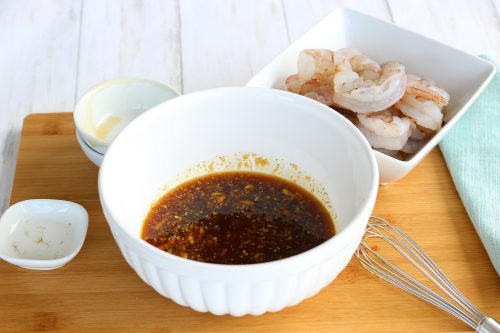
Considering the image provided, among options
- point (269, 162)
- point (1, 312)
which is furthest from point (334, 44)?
point (1, 312)

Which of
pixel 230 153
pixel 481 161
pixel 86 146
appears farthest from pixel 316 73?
pixel 86 146

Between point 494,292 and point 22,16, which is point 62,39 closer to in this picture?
point 22,16

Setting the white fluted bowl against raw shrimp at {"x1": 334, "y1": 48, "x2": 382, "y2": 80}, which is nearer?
the white fluted bowl

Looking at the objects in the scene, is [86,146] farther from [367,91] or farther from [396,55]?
A: [396,55]

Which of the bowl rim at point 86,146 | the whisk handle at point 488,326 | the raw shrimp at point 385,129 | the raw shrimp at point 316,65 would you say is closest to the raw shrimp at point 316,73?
the raw shrimp at point 316,65

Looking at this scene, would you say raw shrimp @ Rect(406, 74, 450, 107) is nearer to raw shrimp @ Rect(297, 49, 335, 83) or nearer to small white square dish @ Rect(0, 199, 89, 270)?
raw shrimp @ Rect(297, 49, 335, 83)

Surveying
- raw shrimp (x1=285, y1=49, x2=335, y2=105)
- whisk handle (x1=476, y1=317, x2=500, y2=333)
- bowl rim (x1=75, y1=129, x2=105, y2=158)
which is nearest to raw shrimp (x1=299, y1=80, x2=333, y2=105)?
raw shrimp (x1=285, y1=49, x2=335, y2=105)

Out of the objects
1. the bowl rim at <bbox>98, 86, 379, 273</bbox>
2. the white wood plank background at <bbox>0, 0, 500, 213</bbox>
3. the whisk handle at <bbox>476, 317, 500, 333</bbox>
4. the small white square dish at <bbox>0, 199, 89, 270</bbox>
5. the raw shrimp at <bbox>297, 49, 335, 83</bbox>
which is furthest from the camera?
the white wood plank background at <bbox>0, 0, 500, 213</bbox>

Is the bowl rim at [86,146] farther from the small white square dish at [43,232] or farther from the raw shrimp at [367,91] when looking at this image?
the raw shrimp at [367,91]
